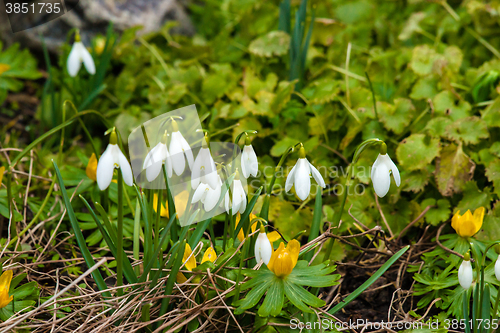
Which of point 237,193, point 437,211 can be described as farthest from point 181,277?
point 437,211

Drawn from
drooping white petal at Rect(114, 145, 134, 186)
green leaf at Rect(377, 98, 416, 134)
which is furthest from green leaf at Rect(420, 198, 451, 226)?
drooping white petal at Rect(114, 145, 134, 186)

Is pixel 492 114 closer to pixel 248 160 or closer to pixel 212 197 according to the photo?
pixel 248 160

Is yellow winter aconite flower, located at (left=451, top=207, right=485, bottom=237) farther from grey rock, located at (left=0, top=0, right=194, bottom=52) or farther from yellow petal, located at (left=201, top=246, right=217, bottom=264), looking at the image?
grey rock, located at (left=0, top=0, right=194, bottom=52)

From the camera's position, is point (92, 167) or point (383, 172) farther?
point (92, 167)

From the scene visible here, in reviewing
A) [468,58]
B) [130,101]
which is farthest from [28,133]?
[468,58]

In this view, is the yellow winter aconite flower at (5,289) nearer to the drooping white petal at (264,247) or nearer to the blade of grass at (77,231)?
the blade of grass at (77,231)

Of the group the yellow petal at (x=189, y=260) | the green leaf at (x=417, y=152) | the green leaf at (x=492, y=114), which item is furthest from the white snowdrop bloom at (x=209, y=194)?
the green leaf at (x=492, y=114)
